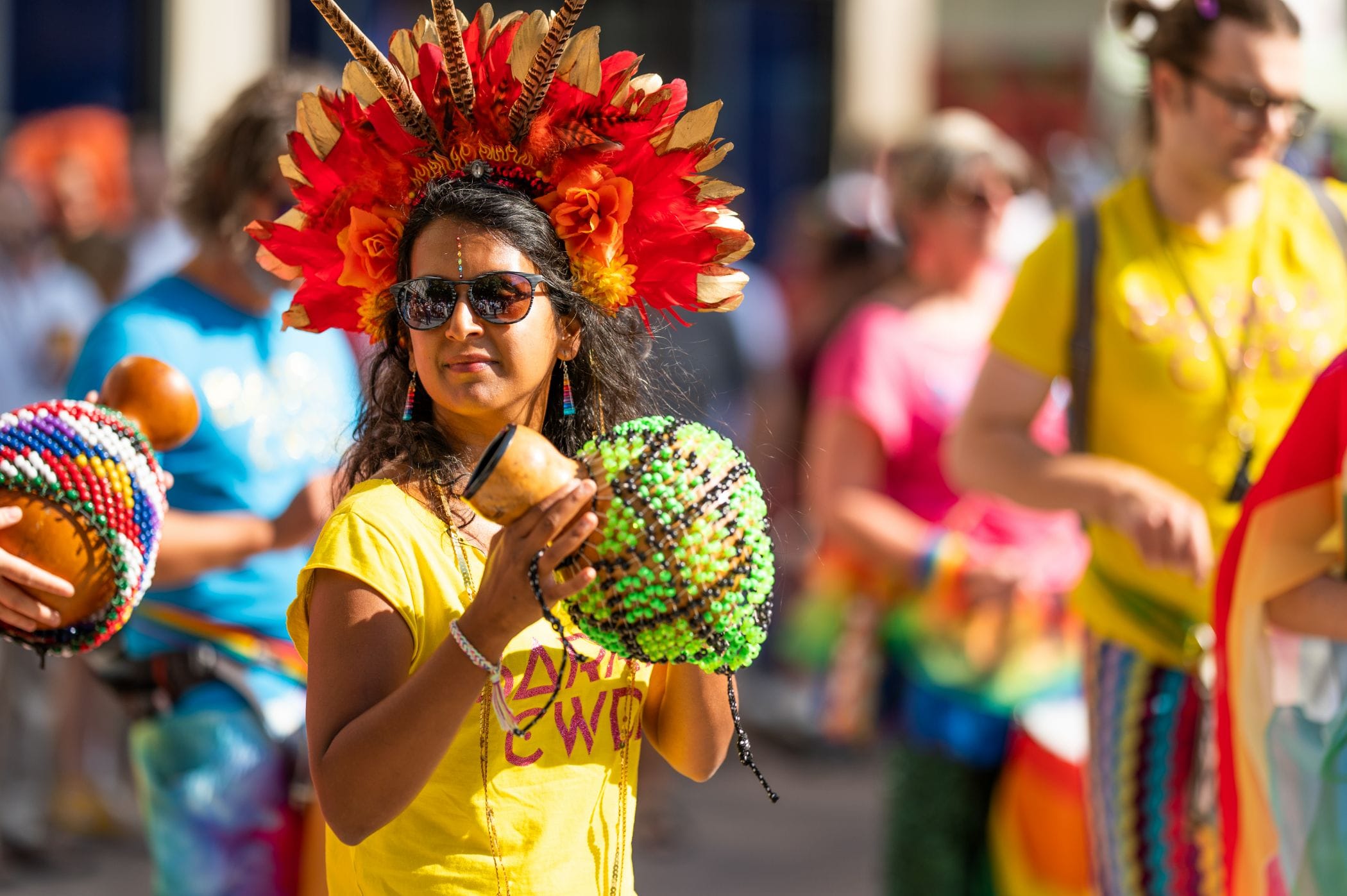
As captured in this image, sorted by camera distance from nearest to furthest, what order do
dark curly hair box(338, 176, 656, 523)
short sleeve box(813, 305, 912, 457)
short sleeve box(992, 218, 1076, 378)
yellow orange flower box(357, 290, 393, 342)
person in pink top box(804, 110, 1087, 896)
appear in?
dark curly hair box(338, 176, 656, 523), yellow orange flower box(357, 290, 393, 342), short sleeve box(992, 218, 1076, 378), person in pink top box(804, 110, 1087, 896), short sleeve box(813, 305, 912, 457)

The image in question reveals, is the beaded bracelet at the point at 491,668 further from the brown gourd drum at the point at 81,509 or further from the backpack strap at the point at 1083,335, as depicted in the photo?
the backpack strap at the point at 1083,335

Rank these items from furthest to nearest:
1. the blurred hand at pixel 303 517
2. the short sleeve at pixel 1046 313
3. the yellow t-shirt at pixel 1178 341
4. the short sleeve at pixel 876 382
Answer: the short sleeve at pixel 876 382
the short sleeve at pixel 1046 313
the yellow t-shirt at pixel 1178 341
the blurred hand at pixel 303 517

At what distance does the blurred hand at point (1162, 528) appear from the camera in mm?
3273

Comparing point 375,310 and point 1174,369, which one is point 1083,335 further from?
point 375,310

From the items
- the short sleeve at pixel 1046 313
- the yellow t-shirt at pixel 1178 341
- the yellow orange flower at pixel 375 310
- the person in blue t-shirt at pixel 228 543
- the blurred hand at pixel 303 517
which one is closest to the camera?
the yellow orange flower at pixel 375 310

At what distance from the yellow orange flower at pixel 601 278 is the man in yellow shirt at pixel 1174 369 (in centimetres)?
136

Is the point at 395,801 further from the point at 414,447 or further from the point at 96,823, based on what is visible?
the point at 96,823

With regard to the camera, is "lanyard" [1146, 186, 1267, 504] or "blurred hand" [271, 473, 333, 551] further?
"lanyard" [1146, 186, 1267, 504]

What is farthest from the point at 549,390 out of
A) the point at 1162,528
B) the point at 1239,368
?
the point at 1239,368

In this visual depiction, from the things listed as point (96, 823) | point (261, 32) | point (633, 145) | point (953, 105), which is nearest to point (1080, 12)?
point (953, 105)

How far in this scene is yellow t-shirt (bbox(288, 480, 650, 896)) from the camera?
219 centimetres

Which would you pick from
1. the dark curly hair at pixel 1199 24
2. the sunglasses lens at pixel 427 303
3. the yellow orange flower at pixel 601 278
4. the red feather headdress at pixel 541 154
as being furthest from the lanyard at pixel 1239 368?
the sunglasses lens at pixel 427 303

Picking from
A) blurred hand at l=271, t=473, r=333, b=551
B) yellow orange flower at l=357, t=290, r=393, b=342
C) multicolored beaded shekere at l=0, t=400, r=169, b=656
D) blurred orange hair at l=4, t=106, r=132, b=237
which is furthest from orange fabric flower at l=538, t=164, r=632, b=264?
blurred orange hair at l=4, t=106, r=132, b=237

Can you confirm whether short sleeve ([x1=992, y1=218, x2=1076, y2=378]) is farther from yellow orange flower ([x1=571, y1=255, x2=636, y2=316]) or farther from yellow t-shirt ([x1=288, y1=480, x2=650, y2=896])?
yellow t-shirt ([x1=288, y1=480, x2=650, y2=896])
